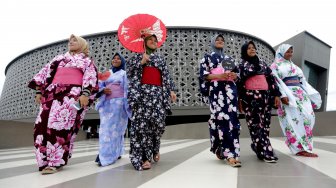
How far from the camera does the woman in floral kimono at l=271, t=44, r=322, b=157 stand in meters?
3.41

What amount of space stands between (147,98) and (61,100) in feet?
2.88

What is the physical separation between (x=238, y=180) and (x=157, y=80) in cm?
148

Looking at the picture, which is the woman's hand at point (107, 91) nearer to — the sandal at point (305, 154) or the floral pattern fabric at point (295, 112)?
the floral pattern fabric at point (295, 112)

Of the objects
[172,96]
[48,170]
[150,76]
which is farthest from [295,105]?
[48,170]

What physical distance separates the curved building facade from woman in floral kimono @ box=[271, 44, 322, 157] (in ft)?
81.7

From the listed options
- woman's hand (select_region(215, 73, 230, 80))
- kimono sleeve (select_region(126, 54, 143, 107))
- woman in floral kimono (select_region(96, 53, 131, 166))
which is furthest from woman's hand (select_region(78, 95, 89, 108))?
woman's hand (select_region(215, 73, 230, 80))

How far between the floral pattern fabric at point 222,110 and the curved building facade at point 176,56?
25.6 meters

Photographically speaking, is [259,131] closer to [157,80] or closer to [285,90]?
[285,90]

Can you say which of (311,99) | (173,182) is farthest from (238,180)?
(311,99)

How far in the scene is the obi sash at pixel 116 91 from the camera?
3.44 metres

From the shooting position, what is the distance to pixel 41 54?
36.1 m

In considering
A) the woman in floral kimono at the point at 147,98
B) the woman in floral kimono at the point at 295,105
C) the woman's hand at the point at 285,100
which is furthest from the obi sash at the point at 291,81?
the woman in floral kimono at the point at 147,98

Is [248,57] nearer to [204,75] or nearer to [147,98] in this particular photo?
[204,75]

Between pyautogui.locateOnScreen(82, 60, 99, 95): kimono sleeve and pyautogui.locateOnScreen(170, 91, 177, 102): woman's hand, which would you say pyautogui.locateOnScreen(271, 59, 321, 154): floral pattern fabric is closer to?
pyautogui.locateOnScreen(170, 91, 177, 102): woman's hand
